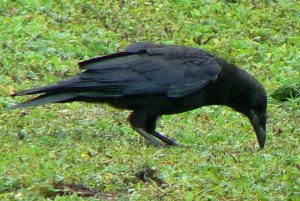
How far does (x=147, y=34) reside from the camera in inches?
480

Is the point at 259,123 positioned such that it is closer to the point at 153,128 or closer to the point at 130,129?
the point at 153,128

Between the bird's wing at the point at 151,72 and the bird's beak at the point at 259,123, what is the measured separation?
601 mm

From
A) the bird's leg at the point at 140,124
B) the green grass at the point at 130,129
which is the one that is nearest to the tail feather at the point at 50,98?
the green grass at the point at 130,129

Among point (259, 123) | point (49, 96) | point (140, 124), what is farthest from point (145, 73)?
point (259, 123)

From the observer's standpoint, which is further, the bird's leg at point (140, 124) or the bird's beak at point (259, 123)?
the bird's beak at point (259, 123)

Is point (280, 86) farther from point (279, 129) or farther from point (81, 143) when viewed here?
point (81, 143)

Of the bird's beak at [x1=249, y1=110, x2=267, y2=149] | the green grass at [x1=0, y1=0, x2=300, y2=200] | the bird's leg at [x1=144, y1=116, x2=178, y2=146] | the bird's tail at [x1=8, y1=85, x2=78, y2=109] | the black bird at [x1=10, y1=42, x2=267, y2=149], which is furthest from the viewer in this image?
the bird's beak at [x1=249, y1=110, x2=267, y2=149]

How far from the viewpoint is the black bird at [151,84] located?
342 inches

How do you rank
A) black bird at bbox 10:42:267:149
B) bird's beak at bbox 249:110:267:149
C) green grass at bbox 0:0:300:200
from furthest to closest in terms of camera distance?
1. bird's beak at bbox 249:110:267:149
2. black bird at bbox 10:42:267:149
3. green grass at bbox 0:0:300:200

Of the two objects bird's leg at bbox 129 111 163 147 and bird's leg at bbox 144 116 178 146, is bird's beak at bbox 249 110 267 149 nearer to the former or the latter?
bird's leg at bbox 144 116 178 146

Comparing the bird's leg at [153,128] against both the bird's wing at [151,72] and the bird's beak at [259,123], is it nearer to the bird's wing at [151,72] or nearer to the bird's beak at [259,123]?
the bird's wing at [151,72]

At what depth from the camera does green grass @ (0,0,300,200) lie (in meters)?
7.21

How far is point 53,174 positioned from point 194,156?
1360mm

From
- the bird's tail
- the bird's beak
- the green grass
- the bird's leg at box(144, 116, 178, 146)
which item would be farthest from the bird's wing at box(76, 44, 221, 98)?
the bird's beak
